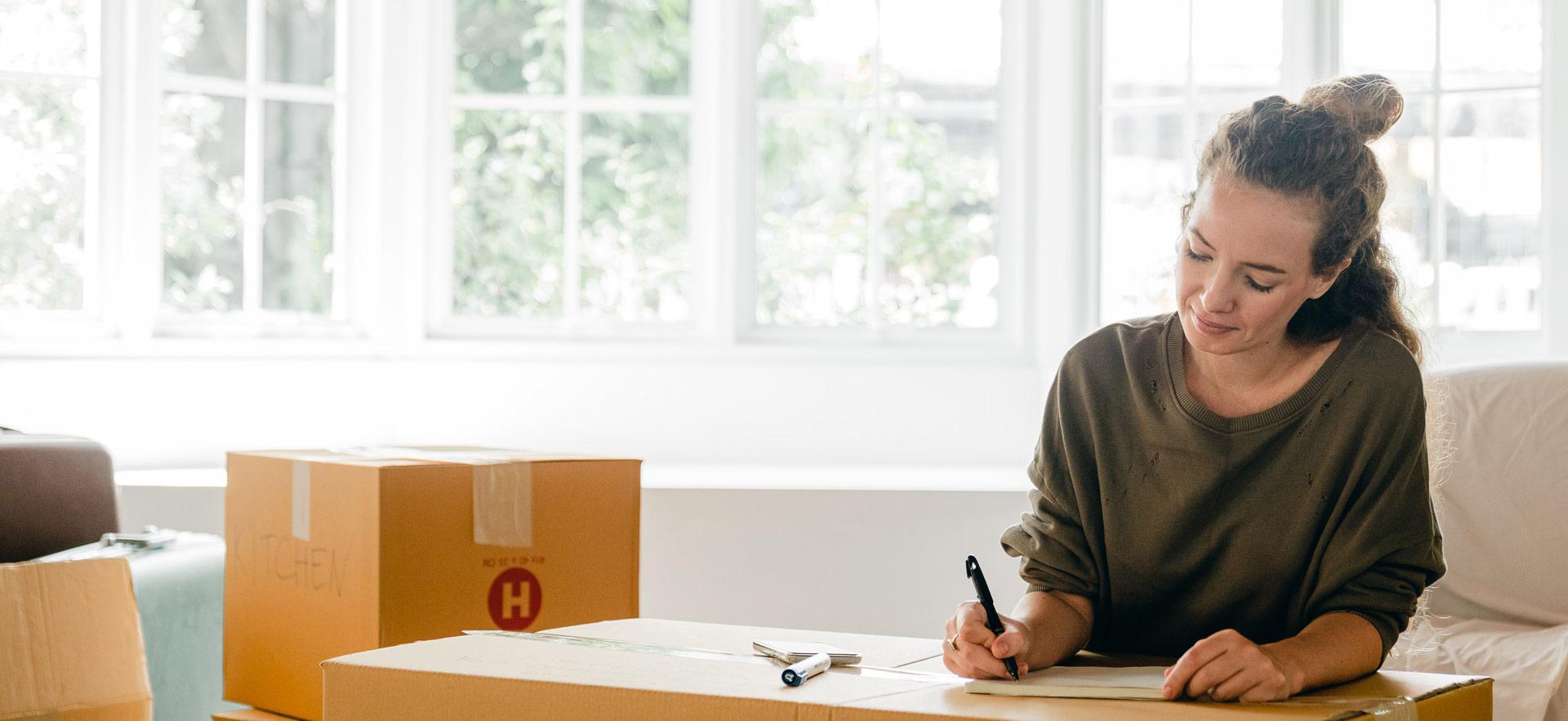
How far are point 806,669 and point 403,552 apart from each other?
0.71 m

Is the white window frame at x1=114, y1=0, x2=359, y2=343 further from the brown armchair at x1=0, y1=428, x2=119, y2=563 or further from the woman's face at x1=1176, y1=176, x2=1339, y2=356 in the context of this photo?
the woman's face at x1=1176, y1=176, x2=1339, y2=356

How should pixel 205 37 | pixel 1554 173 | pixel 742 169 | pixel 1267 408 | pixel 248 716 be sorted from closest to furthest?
1. pixel 1267 408
2. pixel 248 716
3. pixel 1554 173
4. pixel 205 37
5. pixel 742 169

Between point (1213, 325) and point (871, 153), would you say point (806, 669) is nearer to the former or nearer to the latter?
point (1213, 325)

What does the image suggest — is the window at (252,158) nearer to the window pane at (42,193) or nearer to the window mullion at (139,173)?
the window mullion at (139,173)

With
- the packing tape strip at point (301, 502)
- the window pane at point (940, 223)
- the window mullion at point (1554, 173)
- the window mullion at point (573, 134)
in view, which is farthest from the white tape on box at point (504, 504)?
the window mullion at point (1554, 173)

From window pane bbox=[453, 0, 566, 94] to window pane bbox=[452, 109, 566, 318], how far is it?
7 centimetres

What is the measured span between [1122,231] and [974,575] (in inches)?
85.5

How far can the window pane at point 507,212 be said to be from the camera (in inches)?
125

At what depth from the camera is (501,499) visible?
63.7 inches

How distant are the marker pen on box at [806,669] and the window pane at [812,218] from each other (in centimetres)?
223

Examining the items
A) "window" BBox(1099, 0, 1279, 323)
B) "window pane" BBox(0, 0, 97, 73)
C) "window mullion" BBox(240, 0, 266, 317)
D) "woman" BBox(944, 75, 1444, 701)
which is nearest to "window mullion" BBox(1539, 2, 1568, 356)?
"window" BBox(1099, 0, 1279, 323)

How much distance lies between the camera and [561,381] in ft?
10.3

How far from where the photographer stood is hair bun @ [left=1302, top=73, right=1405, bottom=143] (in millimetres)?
1253

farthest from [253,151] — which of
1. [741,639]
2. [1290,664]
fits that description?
[1290,664]
